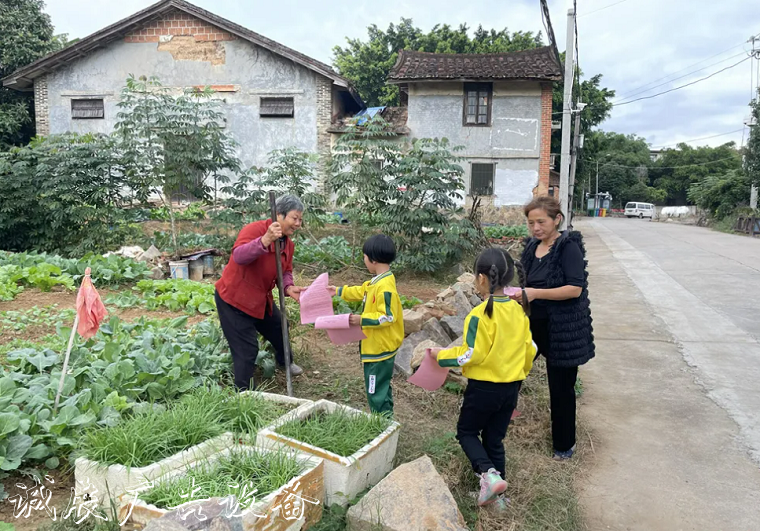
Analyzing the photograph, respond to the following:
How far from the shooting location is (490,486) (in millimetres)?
2879

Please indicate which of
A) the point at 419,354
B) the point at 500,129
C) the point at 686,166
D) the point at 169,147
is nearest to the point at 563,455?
the point at 419,354

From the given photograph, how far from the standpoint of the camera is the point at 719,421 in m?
4.48

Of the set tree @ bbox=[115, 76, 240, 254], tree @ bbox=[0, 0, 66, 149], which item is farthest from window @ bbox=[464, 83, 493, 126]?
tree @ bbox=[0, 0, 66, 149]

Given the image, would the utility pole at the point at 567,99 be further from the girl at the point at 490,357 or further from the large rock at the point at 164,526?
the large rock at the point at 164,526

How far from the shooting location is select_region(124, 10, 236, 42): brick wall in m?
18.8

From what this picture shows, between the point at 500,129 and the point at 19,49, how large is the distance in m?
17.4

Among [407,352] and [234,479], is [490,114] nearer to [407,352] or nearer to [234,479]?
[407,352]

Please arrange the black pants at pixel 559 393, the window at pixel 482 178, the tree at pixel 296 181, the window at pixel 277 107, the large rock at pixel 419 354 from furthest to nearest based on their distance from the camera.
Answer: the window at pixel 482 178 < the window at pixel 277 107 < the tree at pixel 296 181 < the large rock at pixel 419 354 < the black pants at pixel 559 393

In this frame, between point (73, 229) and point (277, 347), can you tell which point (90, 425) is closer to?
point (277, 347)

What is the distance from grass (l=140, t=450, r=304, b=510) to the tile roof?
18292 millimetres

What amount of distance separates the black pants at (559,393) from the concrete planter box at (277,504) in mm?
1793

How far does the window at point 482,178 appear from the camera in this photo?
2020cm

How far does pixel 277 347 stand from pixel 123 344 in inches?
46.5

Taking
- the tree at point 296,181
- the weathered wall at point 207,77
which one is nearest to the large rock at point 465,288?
the tree at point 296,181
